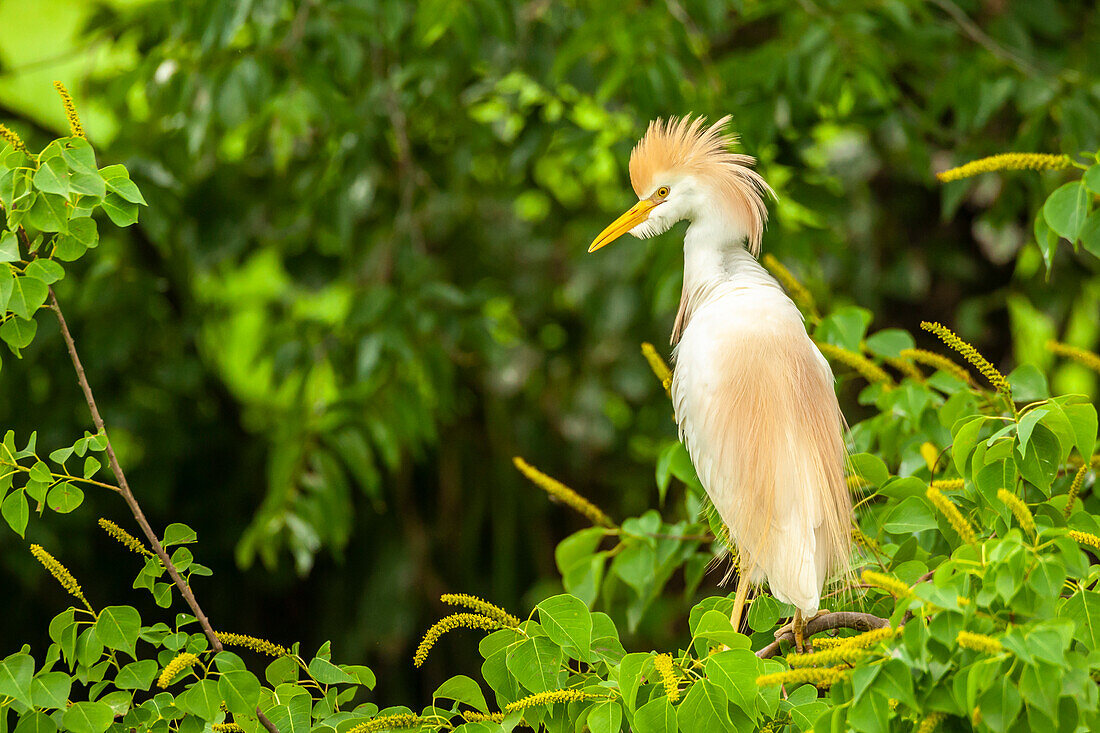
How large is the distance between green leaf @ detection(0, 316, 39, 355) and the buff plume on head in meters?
0.77

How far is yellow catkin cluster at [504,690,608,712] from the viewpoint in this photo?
3.02ft

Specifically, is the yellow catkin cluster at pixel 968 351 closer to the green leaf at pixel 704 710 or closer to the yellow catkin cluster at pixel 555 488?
the green leaf at pixel 704 710

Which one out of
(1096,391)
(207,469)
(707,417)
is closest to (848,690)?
(707,417)

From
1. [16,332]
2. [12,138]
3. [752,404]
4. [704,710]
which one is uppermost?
[12,138]

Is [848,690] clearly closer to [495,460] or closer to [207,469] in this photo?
[495,460]

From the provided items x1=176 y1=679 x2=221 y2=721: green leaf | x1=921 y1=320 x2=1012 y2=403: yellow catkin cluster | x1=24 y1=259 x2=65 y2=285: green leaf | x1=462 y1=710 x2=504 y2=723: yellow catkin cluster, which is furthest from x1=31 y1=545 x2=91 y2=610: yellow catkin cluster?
x1=921 y1=320 x2=1012 y2=403: yellow catkin cluster

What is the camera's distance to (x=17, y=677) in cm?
93

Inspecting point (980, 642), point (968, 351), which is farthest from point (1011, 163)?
point (980, 642)

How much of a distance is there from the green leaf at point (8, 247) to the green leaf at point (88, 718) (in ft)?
1.38

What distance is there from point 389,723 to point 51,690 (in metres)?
0.32

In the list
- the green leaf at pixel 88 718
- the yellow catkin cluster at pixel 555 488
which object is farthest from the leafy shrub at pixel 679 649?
the yellow catkin cluster at pixel 555 488

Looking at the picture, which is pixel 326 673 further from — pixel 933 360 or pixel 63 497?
pixel 933 360

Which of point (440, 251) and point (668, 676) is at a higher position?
point (668, 676)

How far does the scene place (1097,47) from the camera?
8.79 ft
